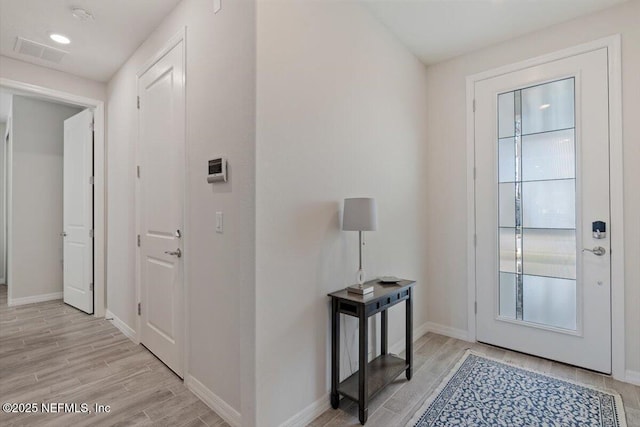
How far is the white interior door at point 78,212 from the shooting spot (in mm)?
3676

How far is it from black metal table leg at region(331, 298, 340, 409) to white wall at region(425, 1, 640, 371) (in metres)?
1.72

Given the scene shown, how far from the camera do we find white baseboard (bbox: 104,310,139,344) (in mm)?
2970

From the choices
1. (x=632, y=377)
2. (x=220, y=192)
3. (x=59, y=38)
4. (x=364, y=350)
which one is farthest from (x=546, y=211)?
(x=59, y=38)

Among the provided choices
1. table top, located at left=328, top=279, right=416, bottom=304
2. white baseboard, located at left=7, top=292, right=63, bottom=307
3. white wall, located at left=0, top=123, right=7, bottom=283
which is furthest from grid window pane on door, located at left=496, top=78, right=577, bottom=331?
white wall, located at left=0, top=123, right=7, bottom=283

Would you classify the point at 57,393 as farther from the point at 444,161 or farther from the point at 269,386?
the point at 444,161

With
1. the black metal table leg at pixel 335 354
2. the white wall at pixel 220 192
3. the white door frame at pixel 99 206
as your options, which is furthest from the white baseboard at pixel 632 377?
the white door frame at pixel 99 206

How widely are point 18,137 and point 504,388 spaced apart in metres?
6.16

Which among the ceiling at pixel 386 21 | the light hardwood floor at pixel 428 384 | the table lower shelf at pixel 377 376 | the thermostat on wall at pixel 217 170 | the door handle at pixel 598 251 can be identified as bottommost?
the light hardwood floor at pixel 428 384

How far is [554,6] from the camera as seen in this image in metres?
2.39

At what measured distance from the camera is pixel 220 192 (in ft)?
6.23

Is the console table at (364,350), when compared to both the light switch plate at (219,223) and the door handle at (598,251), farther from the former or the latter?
the door handle at (598,251)

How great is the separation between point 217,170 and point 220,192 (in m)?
0.14

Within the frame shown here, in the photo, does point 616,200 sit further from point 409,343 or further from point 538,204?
point 409,343

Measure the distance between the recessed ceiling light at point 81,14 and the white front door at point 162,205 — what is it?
1.69 feet
